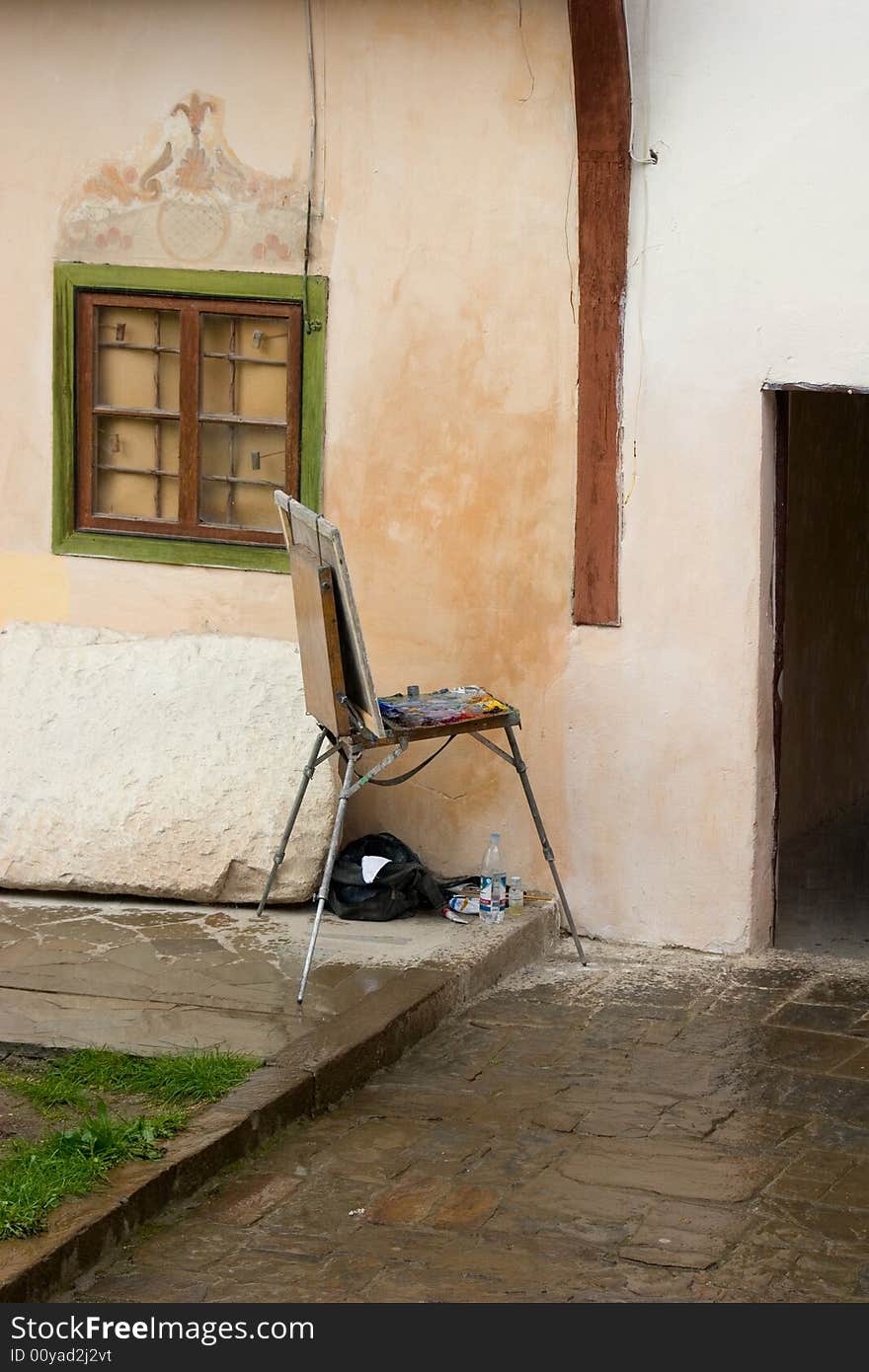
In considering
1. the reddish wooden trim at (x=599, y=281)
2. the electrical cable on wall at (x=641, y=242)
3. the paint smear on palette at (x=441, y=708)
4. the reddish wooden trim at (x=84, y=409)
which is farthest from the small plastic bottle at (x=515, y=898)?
the reddish wooden trim at (x=84, y=409)

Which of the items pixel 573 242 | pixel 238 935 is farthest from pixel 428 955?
pixel 573 242

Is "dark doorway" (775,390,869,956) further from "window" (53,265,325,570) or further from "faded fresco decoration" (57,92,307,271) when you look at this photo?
"faded fresco decoration" (57,92,307,271)

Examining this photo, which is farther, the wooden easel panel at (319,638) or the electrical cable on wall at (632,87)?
the electrical cable on wall at (632,87)

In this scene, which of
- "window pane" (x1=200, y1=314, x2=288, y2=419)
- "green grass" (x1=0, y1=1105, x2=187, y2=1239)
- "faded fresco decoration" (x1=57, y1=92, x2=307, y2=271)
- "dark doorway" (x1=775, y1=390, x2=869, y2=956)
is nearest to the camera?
"green grass" (x1=0, y1=1105, x2=187, y2=1239)

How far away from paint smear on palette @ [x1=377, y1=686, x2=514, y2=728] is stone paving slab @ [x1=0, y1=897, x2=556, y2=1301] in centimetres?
89

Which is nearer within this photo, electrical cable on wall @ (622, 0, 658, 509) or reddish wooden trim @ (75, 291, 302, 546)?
electrical cable on wall @ (622, 0, 658, 509)

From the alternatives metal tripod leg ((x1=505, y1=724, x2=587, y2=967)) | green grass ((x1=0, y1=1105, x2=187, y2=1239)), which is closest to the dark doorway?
metal tripod leg ((x1=505, y1=724, x2=587, y2=967))

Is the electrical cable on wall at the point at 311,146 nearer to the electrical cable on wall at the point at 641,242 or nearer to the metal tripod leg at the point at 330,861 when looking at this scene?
the electrical cable on wall at the point at 641,242

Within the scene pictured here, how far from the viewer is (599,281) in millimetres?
7008

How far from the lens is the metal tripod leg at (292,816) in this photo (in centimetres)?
675

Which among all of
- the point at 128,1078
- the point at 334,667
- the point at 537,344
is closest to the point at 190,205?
the point at 537,344

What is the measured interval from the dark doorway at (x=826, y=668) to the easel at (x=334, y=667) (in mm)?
2317

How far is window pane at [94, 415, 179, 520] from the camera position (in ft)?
25.5

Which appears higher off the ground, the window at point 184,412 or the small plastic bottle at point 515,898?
the window at point 184,412
